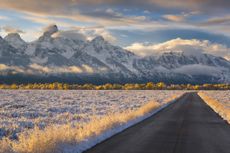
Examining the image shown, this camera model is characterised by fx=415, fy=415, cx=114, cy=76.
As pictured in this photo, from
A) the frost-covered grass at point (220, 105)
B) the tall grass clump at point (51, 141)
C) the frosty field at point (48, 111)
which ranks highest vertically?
the tall grass clump at point (51, 141)

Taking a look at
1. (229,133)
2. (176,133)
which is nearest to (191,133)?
(176,133)

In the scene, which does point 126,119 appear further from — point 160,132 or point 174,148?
point 174,148

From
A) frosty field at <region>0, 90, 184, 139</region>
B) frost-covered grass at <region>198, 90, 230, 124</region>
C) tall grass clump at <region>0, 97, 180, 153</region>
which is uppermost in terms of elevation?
tall grass clump at <region>0, 97, 180, 153</region>

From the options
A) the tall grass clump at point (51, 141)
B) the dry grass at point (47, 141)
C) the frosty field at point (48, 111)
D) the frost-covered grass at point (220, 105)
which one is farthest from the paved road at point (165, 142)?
the frost-covered grass at point (220, 105)

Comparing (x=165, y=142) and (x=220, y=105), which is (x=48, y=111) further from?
(x=220, y=105)

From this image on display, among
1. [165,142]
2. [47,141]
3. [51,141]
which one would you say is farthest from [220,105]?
[47,141]

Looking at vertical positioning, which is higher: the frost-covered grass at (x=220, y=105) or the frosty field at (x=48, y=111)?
the frosty field at (x=48, y=111)

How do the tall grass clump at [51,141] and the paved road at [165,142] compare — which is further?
the paved road at [165,142]

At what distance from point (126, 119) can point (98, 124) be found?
5990 millimetres

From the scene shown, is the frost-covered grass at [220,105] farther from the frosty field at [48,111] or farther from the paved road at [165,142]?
the paved road at [165,142]

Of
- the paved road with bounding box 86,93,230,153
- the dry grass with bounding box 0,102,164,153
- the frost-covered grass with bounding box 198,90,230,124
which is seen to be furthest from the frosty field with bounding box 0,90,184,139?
the frost-covered grass with bounding box 198,90,230,124

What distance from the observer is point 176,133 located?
884 inches

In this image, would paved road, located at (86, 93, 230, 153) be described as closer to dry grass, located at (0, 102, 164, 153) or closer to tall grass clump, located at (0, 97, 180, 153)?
tall grass clump, located at (0, 97, 180, 153)

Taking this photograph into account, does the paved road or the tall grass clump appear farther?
the paved road
